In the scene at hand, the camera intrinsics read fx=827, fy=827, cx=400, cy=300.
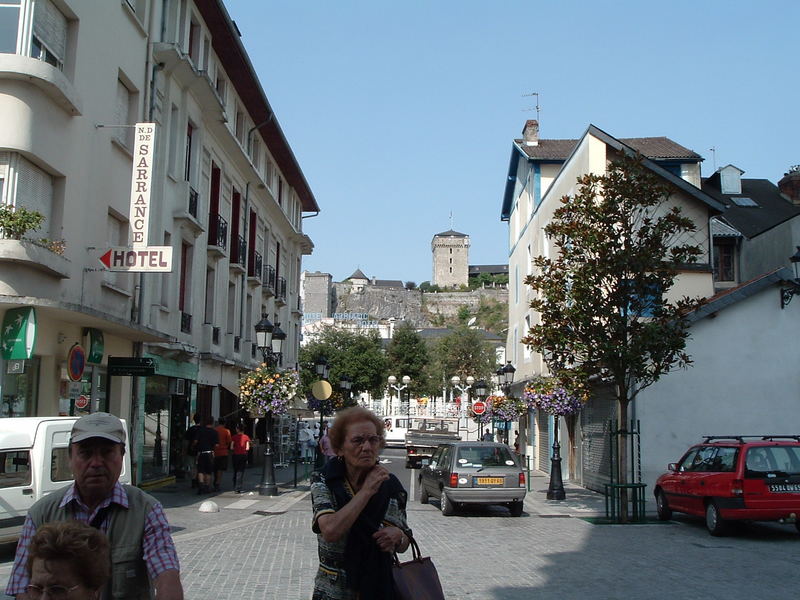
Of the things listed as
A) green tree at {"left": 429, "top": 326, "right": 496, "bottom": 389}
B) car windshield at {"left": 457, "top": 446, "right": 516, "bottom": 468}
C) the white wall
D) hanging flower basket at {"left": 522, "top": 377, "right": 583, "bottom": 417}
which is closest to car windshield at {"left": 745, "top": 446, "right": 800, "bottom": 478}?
car windshield at {"left": 457, "top": 446, "right": 516, "bottom": 468}

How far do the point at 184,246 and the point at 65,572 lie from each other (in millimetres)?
21379

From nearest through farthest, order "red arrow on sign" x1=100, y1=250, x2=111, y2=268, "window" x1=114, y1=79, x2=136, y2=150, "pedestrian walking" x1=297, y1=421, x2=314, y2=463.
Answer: "red arrow on sign" x1=100, y1=250, x2=111, y2=268, "window" x1=114, y1=79, x2=136, y2=150, "pedestrian walking" x1=297, y1=421, x2=314, y2=463

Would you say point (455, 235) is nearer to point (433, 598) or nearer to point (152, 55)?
point (152, 55)

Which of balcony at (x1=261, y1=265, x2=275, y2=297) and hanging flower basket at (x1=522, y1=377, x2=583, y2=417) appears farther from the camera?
balcony at (x1=261, y1=265, x2=275, y2=297)

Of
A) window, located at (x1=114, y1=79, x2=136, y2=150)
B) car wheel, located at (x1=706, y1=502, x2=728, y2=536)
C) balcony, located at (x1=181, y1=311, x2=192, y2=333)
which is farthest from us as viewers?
balcony, located at (x1=181, y1=311, x2=192, y2=333)

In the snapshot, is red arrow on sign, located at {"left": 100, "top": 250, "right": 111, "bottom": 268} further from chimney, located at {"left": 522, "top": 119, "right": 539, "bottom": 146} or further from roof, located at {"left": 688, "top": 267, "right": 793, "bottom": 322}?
chimney, located at {"left": 522, "top": 119, "right": 539, "bottom": 146}

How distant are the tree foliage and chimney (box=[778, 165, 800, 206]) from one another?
24.3m

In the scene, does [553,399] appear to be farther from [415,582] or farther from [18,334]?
[415,582]

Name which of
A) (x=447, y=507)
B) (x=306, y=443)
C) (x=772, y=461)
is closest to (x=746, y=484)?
(x=772, y=461)

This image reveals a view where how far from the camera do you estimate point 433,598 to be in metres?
3.84

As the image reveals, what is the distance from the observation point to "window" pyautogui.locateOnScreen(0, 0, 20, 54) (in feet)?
45.2

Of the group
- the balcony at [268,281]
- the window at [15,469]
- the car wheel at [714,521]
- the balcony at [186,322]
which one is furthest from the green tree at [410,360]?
the window at [15,469]

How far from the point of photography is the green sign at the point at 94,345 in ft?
54.6

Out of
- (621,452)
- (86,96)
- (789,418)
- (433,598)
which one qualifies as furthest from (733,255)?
(433,598)
